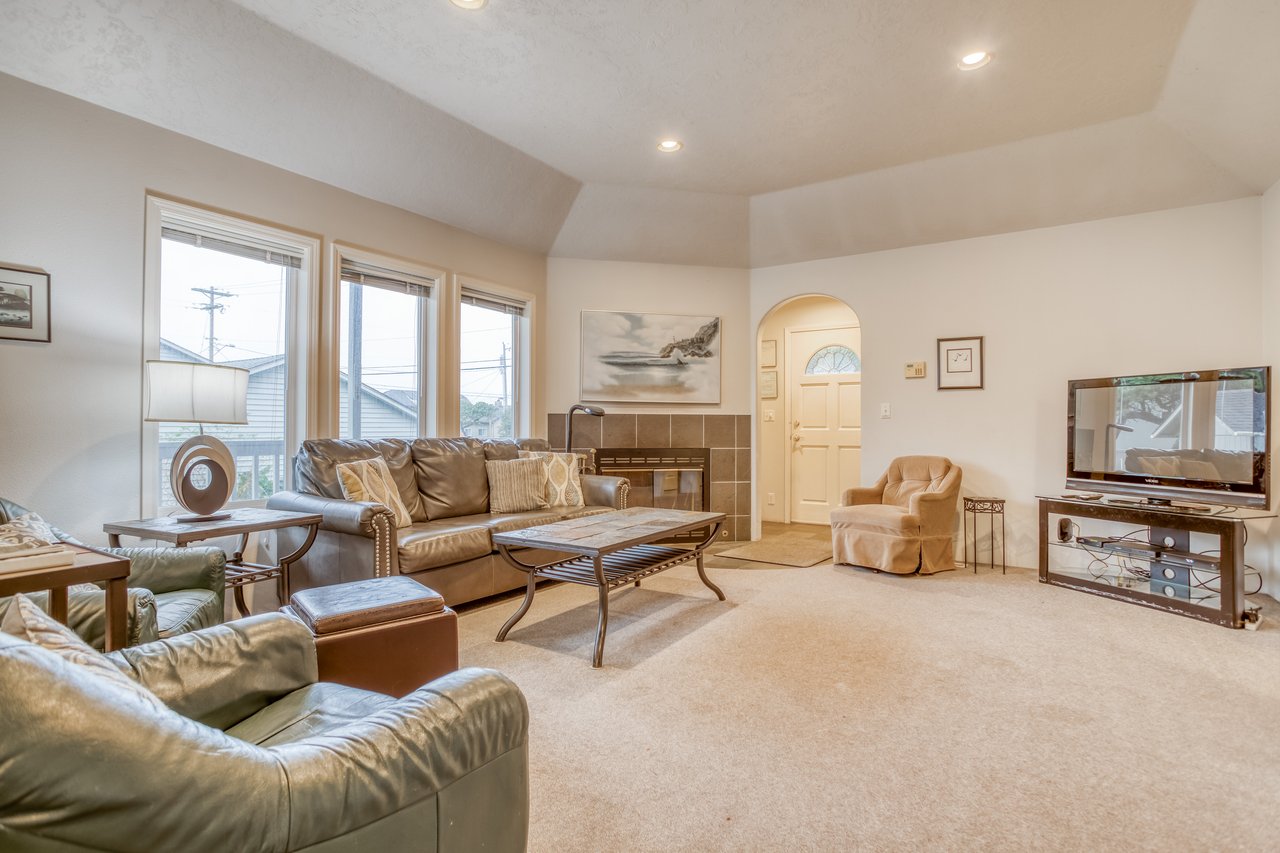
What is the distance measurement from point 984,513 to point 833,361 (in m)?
2.32

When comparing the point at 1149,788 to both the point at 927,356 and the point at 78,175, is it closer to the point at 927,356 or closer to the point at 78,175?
the point at 927,356

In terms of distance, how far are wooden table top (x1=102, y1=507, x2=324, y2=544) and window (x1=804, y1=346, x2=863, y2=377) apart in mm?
5050

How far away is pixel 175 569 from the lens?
2.29 m

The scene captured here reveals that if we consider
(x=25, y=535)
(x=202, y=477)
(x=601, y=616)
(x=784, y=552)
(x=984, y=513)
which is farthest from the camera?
(x=784, y=552)

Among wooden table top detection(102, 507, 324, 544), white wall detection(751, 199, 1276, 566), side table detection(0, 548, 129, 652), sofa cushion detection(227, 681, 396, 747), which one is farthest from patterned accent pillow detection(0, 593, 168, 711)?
white wall detection(751, 199, 1276, 566)

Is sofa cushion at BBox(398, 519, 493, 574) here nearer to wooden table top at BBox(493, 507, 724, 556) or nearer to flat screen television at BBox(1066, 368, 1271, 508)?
wooden table top at BBox(493, 507, 724, 556)

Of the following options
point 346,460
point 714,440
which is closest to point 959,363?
point 714,440

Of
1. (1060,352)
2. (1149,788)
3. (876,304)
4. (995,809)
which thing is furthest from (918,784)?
(876,304)

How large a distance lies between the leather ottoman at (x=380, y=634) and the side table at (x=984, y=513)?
12.5ft

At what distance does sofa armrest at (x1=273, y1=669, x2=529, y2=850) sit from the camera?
2.92ft

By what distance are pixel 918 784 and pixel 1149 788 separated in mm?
624

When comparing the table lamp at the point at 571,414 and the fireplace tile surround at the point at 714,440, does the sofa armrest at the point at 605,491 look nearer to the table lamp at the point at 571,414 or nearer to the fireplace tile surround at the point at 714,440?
the table lamp at the point at 571,414

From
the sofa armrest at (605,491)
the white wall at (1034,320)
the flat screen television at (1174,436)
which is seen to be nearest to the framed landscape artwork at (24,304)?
the sofa armrest at (605,491)

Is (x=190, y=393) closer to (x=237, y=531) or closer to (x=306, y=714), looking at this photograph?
(x=237, y=531)
